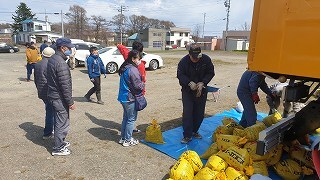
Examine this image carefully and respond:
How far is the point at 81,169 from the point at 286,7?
335 cm

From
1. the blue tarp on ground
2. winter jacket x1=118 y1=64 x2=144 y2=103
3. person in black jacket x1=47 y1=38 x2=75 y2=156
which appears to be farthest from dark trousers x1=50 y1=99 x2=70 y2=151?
the blue tarp on ground

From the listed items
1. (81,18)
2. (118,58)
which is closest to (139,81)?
(118,58)

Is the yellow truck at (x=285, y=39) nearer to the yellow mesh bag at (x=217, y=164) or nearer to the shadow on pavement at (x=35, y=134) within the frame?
the yellow mesh bag at (x=217, y=164)

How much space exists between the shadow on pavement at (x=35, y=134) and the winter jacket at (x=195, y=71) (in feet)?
8.57

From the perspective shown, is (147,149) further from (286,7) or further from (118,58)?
(118,58)

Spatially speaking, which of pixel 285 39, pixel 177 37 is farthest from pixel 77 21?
pixel 285 39

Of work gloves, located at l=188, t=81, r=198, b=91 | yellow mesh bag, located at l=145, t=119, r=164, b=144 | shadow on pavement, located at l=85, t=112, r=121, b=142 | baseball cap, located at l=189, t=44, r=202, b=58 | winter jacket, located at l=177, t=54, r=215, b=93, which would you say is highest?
baseball cap, located at l=189, t=44, r=202, b=58

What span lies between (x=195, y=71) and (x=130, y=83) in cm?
117

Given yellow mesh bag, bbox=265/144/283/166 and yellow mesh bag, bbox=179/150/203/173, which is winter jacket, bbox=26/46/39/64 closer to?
yellow mesh bag, bbox=179/150/203/173

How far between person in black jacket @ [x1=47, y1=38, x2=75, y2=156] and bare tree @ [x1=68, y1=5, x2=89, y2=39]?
2623 inches

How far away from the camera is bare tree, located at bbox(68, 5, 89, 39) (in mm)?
66688

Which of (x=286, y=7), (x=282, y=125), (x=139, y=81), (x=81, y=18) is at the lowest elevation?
(x=282, y=125)

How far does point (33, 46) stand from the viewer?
1069 cm

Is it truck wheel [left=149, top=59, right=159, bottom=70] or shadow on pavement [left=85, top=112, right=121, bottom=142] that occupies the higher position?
truck wheel [left=149, top=59, right=159, bottom=70]
